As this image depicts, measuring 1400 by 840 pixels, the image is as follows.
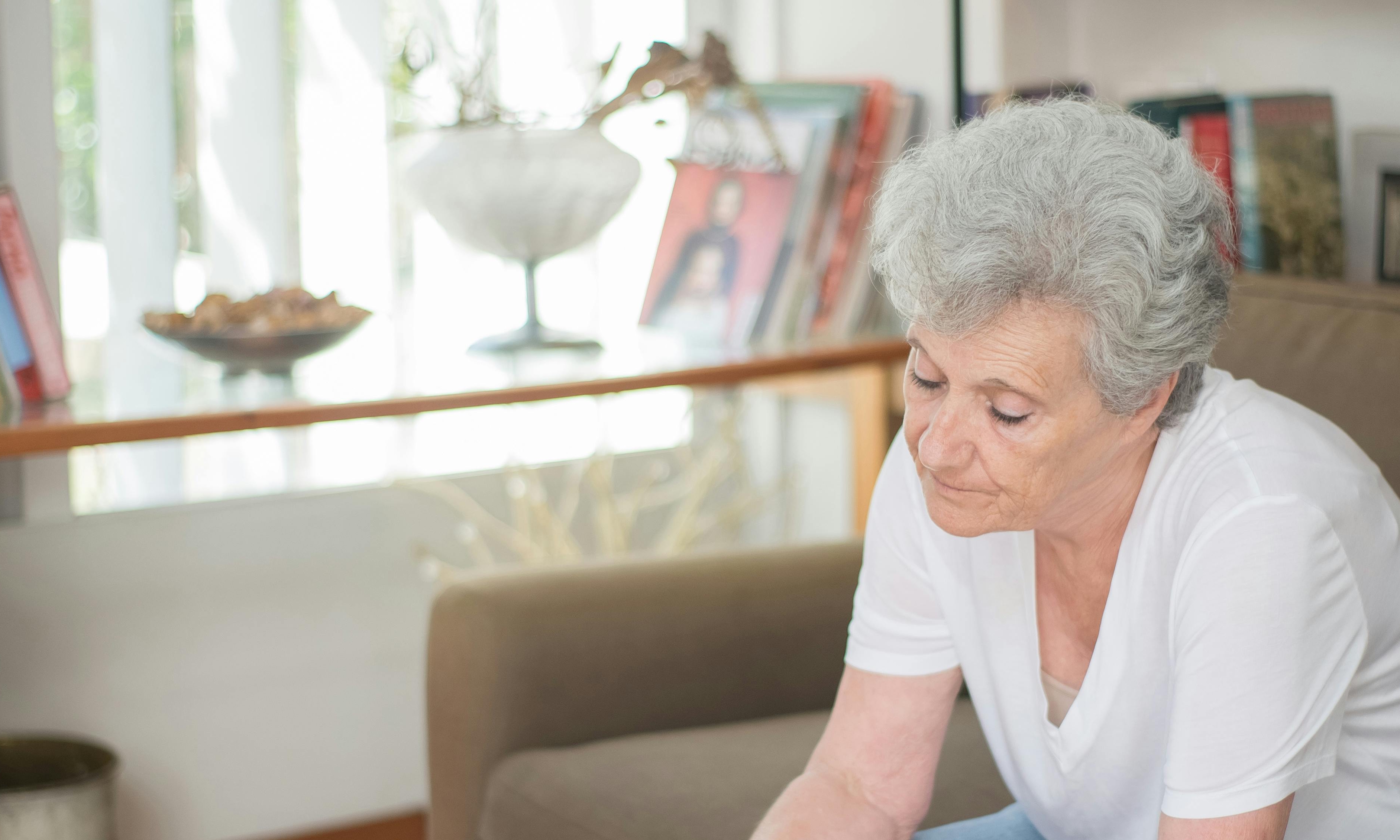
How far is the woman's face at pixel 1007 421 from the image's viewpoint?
0.80 metres

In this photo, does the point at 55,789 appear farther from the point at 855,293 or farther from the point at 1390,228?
the point at 1390,228

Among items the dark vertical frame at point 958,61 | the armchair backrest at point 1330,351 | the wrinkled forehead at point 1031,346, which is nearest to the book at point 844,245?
the dark vertical frame at point 958,61

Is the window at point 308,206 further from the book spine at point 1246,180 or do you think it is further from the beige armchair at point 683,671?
the book spine at point 1246,180

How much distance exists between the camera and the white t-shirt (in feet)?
2.59

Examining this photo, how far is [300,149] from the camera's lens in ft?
6.74

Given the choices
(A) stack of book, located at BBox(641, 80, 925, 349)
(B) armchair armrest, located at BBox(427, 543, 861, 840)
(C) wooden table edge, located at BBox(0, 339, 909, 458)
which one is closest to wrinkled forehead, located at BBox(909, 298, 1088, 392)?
(B) armchair armrest, located at BBox(427, 543, 861, 840)

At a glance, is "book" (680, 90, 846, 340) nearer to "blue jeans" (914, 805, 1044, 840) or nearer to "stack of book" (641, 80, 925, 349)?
"stack of book" (641, 80, 925, 349)

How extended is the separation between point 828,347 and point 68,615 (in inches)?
43.9

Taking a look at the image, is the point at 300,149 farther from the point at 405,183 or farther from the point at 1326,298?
the point at 1326,298

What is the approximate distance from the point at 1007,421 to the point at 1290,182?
0.91 metres

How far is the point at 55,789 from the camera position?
63.4 inches

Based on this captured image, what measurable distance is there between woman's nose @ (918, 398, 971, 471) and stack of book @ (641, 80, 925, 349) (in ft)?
3.21

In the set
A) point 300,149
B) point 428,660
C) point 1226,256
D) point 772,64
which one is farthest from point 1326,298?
point 300,149

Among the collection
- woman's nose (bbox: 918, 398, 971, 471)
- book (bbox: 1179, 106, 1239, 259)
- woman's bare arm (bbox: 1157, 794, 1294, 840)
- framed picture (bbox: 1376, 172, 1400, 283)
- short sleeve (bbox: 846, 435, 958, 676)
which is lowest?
woman's bare arm (bbox: 1157, 794, 1294, 840)
